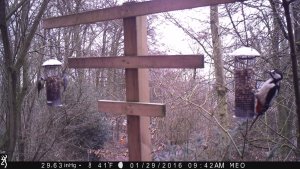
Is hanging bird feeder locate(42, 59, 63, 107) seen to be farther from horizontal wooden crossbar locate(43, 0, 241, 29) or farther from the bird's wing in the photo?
the bird's wing

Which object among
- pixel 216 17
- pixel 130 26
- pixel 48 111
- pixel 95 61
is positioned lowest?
pixel 48 111

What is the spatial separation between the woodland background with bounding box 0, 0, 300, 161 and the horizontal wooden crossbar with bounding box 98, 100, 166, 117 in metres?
0.46

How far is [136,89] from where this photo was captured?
10.7 feet

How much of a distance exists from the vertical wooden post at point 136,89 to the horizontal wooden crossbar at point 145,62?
3.2 inches

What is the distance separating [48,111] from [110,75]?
513 cm

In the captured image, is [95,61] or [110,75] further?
[110,75]

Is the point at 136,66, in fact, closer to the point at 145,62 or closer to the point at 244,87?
the point at 145,62

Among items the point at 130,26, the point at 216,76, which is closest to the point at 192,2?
the point at 130,26

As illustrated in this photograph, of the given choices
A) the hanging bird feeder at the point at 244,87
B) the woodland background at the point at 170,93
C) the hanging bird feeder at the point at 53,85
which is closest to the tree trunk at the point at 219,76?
the woodland background at the point at 170,93

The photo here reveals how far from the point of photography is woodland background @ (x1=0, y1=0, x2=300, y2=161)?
4605mm

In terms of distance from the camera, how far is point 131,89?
3.29 m

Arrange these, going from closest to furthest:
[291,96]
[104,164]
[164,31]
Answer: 1. [104,164]
2. [291,96]
3. [164,31]

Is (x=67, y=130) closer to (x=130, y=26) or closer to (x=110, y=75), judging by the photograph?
(x=110, y=75)

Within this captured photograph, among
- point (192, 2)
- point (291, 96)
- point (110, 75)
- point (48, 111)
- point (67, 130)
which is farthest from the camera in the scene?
point (110, 75)
